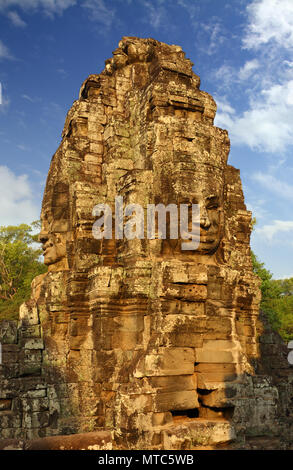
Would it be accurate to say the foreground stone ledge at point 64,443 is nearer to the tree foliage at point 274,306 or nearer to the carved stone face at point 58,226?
the carved stone face at point 58,226

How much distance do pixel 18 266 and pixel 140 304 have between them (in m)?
24.6

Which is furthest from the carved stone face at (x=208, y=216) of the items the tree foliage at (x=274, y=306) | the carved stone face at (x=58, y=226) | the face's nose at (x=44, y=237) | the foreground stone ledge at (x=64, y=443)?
the tree foliage at (x=274, y=306)

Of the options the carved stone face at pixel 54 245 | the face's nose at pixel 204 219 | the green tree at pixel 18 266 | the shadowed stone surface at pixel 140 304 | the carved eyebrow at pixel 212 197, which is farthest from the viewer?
the green tree at pixel 18 266

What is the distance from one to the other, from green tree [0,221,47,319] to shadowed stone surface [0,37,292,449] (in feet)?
65.2

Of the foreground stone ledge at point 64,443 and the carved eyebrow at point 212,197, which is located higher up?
the carved eyebrow at point 212,197

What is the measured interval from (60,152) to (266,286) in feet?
52.8

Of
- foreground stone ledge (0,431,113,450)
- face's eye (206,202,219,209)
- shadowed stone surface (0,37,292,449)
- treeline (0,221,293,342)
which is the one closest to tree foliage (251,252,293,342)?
treeline (0,221,293,342)

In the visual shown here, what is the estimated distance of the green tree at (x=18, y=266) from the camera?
2794cm

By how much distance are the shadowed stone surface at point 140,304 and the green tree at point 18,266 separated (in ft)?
65.2

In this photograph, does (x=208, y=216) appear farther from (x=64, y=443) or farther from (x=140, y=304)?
(x=64, y=443)

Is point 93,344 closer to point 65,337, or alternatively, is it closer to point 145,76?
point 65,337

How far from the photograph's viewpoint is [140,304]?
680cm

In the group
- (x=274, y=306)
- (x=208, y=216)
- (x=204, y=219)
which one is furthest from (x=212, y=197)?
(x=274, y=306)
